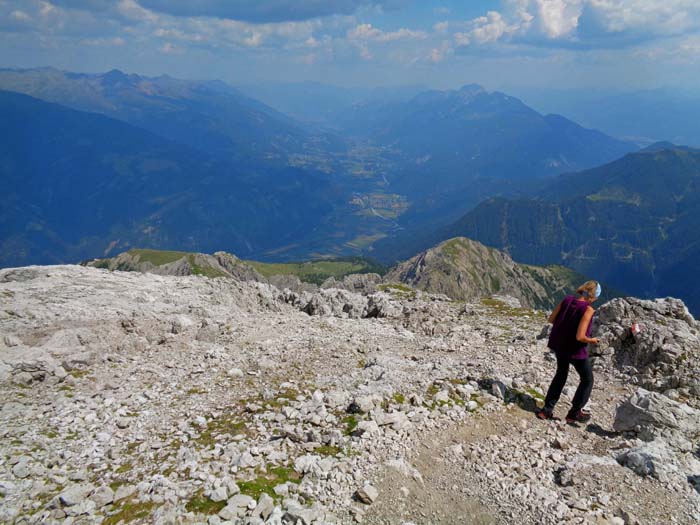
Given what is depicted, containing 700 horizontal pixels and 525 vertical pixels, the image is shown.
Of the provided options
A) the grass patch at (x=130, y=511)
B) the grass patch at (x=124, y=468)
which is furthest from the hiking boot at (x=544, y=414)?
the grass patch at (x=124, y=468)

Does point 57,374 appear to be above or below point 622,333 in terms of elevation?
below

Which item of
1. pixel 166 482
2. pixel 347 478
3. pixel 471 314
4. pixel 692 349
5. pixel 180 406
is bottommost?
pixel 471 314

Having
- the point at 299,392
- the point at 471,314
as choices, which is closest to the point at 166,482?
the point at 299,392

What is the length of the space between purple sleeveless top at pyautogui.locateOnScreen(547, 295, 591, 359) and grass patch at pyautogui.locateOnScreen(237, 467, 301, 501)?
8253 mm

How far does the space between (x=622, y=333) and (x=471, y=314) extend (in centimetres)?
1333

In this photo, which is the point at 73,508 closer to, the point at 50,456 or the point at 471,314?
the point at 50,456

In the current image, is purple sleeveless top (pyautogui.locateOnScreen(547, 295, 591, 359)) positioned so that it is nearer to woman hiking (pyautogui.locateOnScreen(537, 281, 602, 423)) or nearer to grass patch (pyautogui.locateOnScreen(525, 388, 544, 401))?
woman hiking (pyautogui.locateOnScreen(537, 281, 602, 423))

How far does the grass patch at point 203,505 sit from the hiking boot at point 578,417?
32.2 feet

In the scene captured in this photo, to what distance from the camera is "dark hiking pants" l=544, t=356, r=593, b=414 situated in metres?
12.7

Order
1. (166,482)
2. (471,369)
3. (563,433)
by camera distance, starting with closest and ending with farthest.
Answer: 1. (166,482)
2. (563,433)
3. (471,369)

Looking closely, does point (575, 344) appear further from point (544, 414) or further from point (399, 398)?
point (399, 398)

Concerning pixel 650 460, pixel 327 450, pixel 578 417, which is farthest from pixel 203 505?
pixel 578 417

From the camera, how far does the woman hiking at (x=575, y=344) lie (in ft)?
A: 40.7

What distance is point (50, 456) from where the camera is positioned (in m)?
10.7
